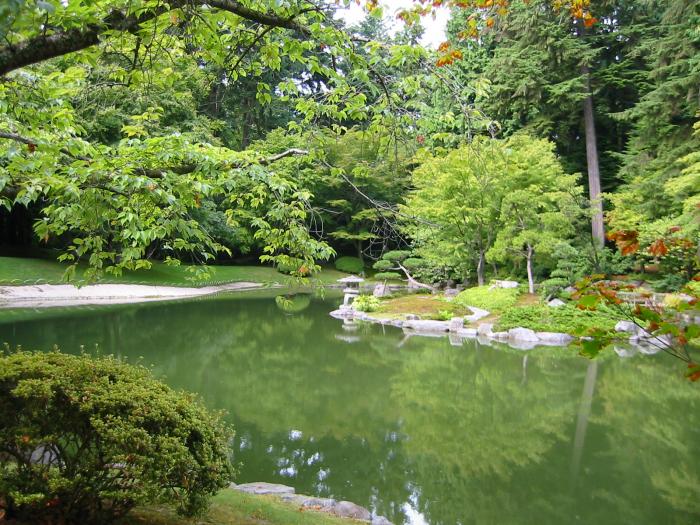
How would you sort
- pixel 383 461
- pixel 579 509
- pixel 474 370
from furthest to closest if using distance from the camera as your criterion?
pixel 474 370 → pixel 383 461 → pixel 579 509

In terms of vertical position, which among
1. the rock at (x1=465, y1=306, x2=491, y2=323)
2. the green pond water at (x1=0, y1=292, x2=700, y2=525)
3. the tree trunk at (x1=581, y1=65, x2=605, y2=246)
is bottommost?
the green pond water at (x1=0, y1=292, x2=700, y2=525)

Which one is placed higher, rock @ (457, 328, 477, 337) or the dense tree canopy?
the dense tree canopy

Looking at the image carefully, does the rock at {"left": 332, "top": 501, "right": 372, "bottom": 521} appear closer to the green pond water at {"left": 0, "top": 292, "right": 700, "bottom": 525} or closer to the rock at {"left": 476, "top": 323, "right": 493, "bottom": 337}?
the green pond water at {"left": 0, "top": 292, "right": 700, "bottom": 525}

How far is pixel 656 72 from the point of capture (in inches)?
598

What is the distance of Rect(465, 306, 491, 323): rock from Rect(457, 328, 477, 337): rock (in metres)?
0.76

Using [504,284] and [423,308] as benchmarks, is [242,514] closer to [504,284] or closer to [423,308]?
[423,308]

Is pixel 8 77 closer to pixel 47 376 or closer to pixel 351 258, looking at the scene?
pixel 47 376

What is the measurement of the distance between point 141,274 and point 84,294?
458cm

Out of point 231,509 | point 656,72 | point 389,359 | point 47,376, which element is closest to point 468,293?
point 389,359

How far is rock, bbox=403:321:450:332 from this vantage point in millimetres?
12414

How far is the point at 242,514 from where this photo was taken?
2.98 meters

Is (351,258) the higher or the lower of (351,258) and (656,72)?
the lower

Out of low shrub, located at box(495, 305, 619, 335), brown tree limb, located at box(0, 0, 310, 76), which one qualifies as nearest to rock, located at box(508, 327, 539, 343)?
low shrub, located at box(495, 305, 619, 335)

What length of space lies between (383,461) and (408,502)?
74cm
